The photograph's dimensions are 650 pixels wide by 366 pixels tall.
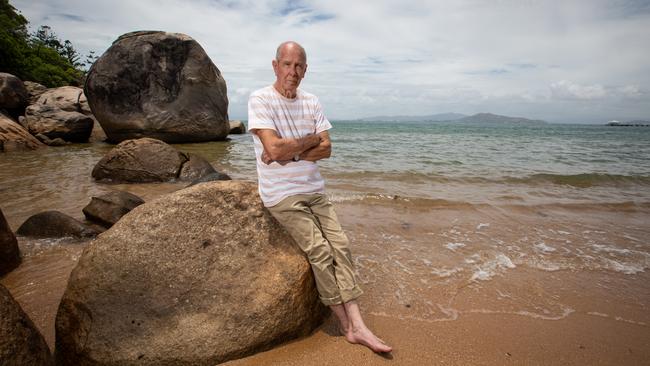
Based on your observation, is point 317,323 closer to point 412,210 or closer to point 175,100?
point 412,210

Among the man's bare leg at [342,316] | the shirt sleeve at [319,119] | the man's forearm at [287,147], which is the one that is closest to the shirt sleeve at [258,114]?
the man's forearm at [287,147]

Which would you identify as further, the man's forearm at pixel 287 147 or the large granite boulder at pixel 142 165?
the large granite boulder at pixel 142 165

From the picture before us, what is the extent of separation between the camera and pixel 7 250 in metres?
3.58

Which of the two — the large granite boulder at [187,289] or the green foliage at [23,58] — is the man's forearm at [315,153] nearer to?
the large granite boulder at [187,289]

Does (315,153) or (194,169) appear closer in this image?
(315,153)

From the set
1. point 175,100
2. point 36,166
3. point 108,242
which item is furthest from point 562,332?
point 175,100

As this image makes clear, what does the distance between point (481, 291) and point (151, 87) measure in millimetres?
16071

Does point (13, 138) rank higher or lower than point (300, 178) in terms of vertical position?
lower

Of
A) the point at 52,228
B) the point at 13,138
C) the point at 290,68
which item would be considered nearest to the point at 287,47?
the point at 290,68

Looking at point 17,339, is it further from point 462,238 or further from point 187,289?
point 462,238

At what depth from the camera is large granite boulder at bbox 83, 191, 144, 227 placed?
488 cm

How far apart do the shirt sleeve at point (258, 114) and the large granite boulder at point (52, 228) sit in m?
3.27

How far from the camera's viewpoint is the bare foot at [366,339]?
94.3 inches

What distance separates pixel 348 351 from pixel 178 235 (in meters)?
1.55
